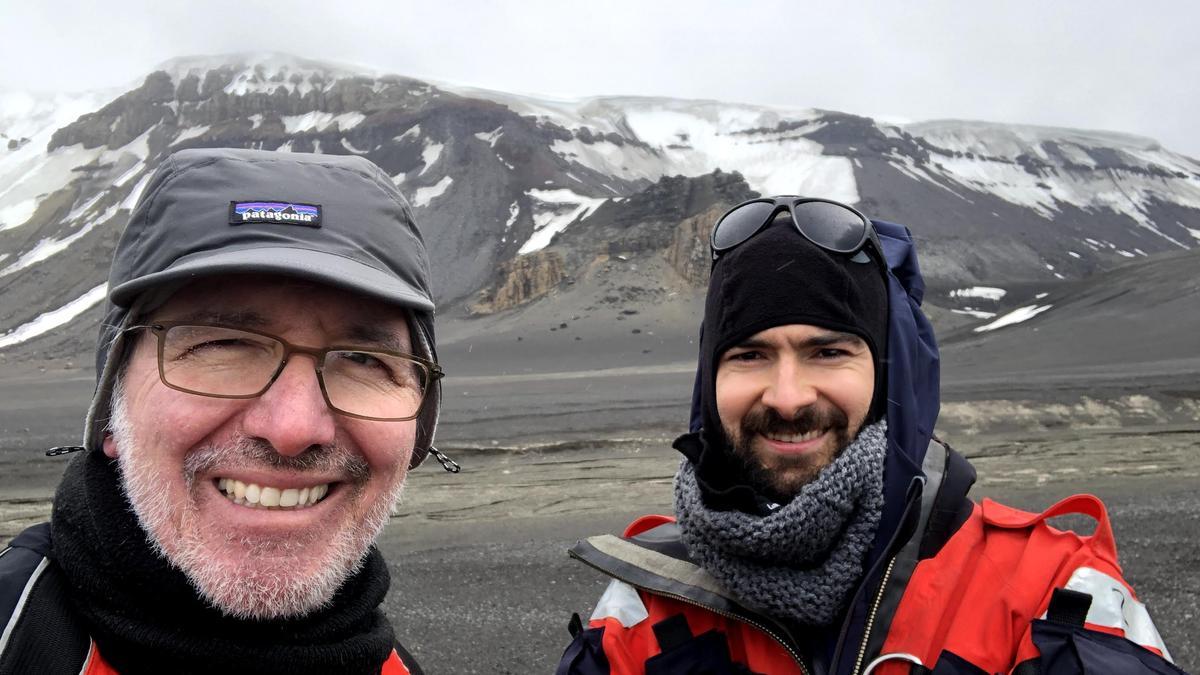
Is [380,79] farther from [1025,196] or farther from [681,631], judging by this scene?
[681,631]

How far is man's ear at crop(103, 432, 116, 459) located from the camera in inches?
66.8

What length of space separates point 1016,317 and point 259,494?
3253 cm

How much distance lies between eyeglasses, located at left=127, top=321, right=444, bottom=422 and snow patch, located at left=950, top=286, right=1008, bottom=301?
141 feet

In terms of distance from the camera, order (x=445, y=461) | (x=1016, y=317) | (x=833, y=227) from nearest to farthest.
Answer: (x=833, y=227) < (x=445, y=461) < (x=1016, y=317)

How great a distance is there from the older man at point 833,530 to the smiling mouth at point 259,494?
3.12ft

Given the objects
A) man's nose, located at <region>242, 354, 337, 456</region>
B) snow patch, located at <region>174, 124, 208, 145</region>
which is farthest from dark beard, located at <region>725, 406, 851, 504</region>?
snow patch, located at <region>174, 124, 208, 145</region>

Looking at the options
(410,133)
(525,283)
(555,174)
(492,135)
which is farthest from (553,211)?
(410,133)

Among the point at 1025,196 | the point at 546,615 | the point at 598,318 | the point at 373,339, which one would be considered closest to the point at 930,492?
the point at 373,339

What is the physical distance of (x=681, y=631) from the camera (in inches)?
82.7

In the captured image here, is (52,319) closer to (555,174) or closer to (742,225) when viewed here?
(555,174)

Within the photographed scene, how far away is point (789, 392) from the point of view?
220 centimetres

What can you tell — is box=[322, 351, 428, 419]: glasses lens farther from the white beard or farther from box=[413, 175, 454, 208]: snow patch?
box=[413, 175, 454, 208]: snow patch

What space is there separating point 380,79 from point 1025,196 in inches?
2742

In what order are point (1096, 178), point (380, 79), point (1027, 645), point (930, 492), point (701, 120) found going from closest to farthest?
point (1027, 645) < point (930, 492) < point (380, 79) < point (1096, 178) < point (701, 120)
